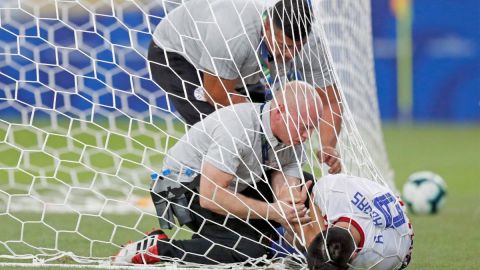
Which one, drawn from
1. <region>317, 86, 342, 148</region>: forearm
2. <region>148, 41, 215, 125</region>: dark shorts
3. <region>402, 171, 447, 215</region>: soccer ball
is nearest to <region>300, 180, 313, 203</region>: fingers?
<region>317, 86, 342, 148</region>: forearm

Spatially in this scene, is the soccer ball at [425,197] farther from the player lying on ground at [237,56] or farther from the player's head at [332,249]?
the player's head at [332,249]

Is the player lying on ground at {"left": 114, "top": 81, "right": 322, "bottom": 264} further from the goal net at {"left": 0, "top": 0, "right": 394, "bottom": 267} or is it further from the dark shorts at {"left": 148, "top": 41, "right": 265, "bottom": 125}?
the dark shorts at {"left": 148, "top": 41, "right": 265, "bottom": 125}

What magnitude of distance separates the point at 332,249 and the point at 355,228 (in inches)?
7.8

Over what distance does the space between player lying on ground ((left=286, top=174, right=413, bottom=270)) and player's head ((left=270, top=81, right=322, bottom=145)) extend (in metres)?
0.26

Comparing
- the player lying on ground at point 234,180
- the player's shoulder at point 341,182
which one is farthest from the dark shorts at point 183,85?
the player's shoulder at point 341,182

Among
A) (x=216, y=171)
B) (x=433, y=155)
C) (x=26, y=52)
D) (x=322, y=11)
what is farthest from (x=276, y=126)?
(x=433, y=155)

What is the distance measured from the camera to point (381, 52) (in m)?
16.5

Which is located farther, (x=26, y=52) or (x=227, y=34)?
(x=26, y=52)

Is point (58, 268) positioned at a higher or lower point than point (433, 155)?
lower

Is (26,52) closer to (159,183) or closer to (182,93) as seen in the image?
(182,93)

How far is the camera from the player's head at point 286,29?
522cm

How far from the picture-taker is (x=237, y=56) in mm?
5551

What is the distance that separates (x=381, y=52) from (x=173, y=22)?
10.8m

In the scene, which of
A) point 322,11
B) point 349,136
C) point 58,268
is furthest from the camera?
point 322,11
